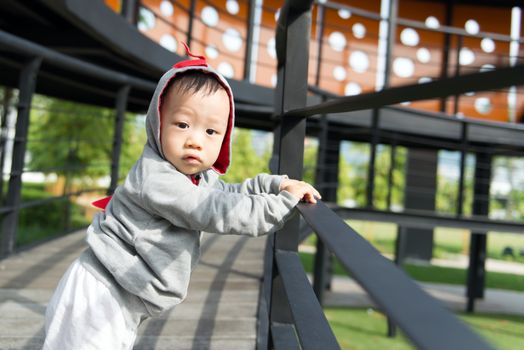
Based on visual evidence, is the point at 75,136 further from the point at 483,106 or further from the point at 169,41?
the point at 483,106

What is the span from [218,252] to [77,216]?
1225cm

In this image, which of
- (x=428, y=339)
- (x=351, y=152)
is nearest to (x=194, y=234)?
(x=428, y=339)

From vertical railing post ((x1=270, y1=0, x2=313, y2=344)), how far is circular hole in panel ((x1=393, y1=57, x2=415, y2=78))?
9.13 meters

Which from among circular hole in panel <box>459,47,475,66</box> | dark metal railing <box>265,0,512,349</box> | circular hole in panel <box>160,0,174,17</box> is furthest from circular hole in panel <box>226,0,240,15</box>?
dark metal railing <box>265,0,512,349</box>

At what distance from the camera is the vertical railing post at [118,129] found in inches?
144

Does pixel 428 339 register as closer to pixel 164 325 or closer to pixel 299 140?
pixel 299 140

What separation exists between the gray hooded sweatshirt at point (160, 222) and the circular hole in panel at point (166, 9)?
7125mm

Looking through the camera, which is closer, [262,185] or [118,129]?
[262,185]

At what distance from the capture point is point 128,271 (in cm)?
106

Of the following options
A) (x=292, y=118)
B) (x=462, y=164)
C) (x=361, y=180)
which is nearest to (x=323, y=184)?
(x=462, y=164)

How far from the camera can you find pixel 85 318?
1.08 meters

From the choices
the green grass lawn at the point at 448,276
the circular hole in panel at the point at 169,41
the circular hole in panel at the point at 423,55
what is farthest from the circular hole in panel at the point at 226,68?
the green grass lawn at the point at 448,276

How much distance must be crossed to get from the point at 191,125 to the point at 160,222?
0.71 ft

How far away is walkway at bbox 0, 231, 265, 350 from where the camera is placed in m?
1.72
